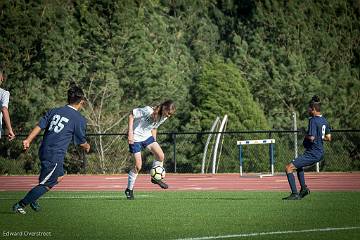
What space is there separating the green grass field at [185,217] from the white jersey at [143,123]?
3.75 feet

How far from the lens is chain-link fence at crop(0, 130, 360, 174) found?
37875 mm

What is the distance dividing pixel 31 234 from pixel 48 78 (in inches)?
1493

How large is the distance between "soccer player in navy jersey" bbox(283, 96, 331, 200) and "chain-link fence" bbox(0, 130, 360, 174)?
1800 centimetres

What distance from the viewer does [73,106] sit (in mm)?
14422

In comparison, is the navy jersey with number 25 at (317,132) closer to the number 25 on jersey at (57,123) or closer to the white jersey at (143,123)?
the white jersey at (143,123)

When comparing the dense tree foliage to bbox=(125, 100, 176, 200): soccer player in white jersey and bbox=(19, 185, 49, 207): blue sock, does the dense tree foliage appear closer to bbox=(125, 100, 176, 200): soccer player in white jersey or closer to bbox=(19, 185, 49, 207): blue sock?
bbox=(125, 100, 176, 200): soccer player in white jersey

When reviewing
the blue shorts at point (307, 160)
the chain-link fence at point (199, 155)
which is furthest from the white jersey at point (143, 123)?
the chain-link fence at point (199, 155)

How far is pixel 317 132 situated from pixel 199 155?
22278 millimetres

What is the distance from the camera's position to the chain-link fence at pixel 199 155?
37.9 m

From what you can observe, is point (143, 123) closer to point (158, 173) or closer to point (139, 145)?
point (139, 145)

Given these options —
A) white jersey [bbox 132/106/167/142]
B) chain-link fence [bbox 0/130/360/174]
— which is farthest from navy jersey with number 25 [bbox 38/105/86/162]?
chain-link fence [bbox 0/130/360/174]

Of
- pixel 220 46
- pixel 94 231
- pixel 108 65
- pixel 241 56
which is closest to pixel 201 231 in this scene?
pixel 94 231

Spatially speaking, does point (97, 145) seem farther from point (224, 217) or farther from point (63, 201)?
point (224, 217)

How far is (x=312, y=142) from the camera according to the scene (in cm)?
1820
